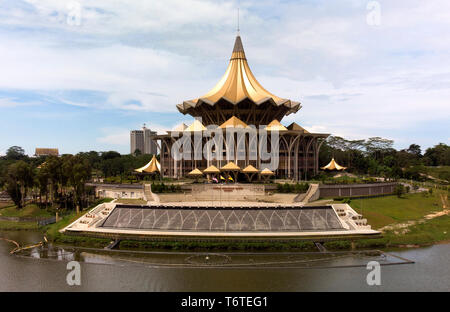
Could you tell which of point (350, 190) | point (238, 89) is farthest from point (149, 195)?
point (238, 89)

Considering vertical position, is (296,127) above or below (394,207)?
above

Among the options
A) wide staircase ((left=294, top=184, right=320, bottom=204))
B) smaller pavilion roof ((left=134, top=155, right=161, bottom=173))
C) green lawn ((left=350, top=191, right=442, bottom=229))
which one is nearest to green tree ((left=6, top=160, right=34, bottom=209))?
smaller pavilion roof ((left=134, top=155, right=161, bottom=173))

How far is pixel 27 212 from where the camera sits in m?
37.5

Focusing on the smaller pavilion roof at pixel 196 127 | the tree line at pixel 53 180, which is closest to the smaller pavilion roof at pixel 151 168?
the smaller pavilion roof at pixel 196 127

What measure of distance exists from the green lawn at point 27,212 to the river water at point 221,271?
1306 cm

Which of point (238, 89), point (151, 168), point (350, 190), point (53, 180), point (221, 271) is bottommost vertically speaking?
point (221, 271)

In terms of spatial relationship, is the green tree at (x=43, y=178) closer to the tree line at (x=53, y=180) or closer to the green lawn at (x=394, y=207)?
the tree line at (x=53, y=180)

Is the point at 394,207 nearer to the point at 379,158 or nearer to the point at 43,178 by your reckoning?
the point at 43,178

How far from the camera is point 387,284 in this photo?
1766cm

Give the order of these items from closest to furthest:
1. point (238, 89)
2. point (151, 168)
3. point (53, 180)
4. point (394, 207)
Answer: point (394, 207) → point (53, 180) → point (238, 89) → point (151, 168)

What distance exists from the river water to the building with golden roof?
72.1 feet

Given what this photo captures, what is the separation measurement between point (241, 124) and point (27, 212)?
81.3 ft

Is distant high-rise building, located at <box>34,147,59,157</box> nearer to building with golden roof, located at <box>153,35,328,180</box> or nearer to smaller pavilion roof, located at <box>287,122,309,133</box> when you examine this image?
building with golden roof, located at <box>153,35,328,180</box>
